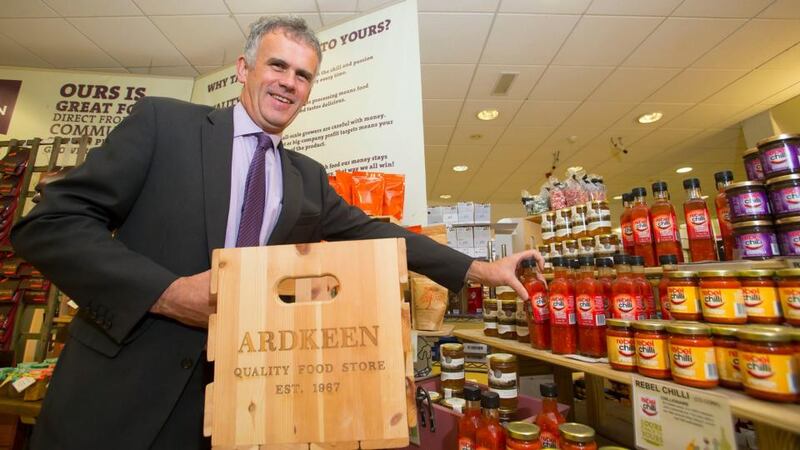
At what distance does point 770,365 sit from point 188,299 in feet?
4.02

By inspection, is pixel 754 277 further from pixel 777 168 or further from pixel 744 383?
pixel 777 168

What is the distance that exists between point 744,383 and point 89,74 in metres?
5.00

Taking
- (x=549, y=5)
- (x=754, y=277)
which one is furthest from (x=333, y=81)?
(x=754, y=277)

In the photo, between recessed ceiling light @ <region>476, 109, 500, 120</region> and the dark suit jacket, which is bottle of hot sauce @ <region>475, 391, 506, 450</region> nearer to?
the dark suit jacket

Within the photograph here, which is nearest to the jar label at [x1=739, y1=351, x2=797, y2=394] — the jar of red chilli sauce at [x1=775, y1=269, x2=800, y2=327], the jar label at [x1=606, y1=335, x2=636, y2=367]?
the jar of red chilli sauce at [x1=775, y1=269, x2=800, y2=327]

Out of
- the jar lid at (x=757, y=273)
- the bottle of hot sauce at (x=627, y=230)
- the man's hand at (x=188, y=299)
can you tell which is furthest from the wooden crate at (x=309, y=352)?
the bottle of hot sauce at (x=627, y=230)

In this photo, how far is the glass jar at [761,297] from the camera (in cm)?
91

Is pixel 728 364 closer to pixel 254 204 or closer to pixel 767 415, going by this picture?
pixel 767 415

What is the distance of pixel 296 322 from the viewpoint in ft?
2.04

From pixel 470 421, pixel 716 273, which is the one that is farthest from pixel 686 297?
pixel 470 421

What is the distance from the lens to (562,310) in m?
1.33

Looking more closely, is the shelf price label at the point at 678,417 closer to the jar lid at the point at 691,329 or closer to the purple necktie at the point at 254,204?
the jar lid at the point at 691,329

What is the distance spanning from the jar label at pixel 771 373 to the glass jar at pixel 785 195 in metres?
0.54

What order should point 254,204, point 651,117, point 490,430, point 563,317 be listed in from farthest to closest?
point 651,117
point 563,317
point 490,430
point 254,204
